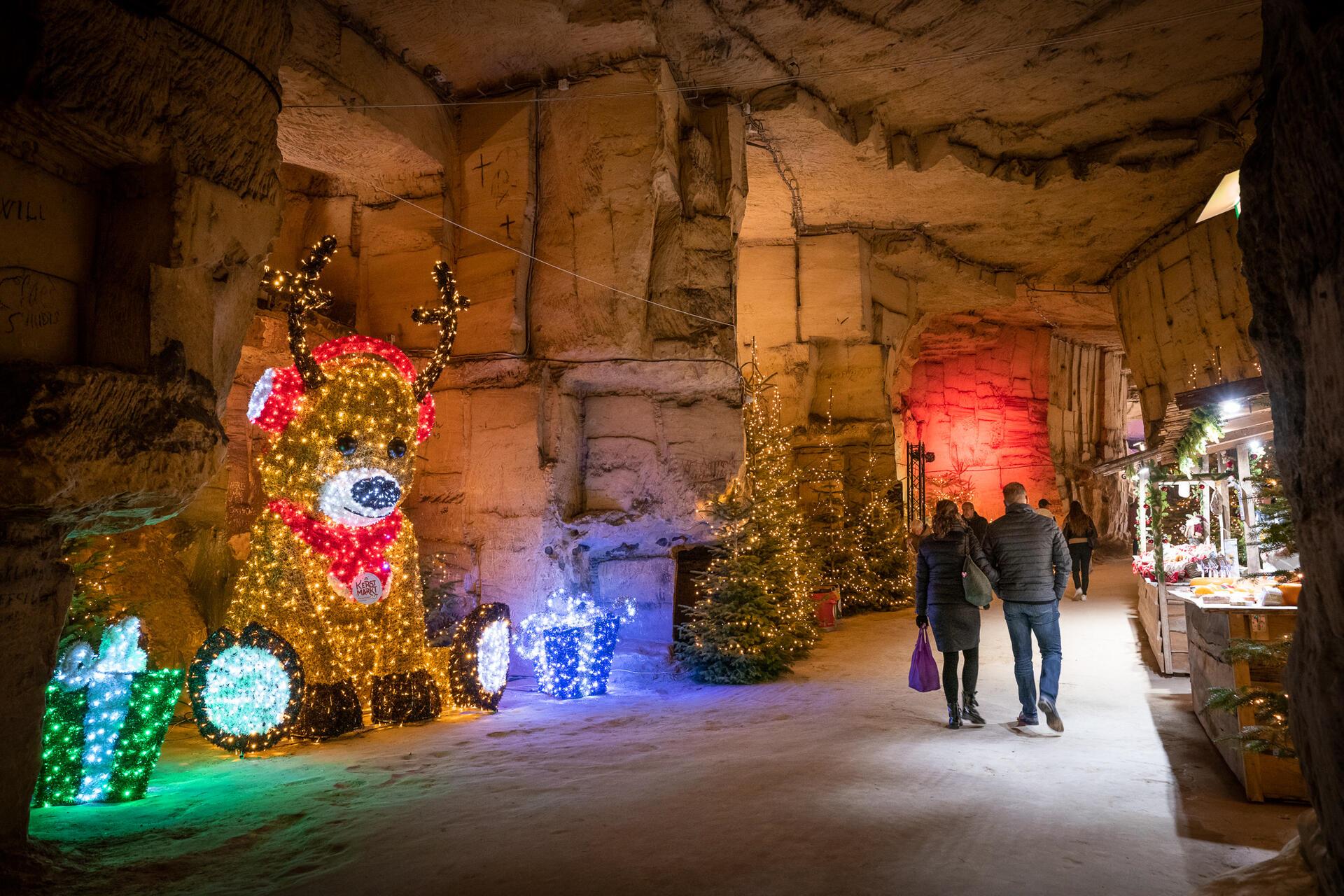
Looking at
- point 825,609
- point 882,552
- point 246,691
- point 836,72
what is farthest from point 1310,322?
point 882,552

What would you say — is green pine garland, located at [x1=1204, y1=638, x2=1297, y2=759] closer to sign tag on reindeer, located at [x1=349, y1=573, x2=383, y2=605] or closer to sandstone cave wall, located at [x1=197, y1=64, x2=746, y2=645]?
sign tag on reindeer, located at [x1=349, y1=573, x2=383, y2=605]

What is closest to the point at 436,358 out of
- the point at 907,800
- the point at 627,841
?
the point at 627,841

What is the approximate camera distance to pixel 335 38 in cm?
825

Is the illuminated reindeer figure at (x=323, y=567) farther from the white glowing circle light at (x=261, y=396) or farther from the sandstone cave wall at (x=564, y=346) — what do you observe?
the sandstone cave wall at (x=564, y=346)

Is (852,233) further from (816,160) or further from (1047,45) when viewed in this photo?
(1047,45)

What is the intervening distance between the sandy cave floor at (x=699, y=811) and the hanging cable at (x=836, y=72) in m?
6.70

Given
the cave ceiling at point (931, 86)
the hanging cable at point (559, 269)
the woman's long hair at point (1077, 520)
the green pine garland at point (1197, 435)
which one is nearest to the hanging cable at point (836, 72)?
the cave ceiling at point (931, 86)

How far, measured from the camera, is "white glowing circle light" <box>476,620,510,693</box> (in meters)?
7.18

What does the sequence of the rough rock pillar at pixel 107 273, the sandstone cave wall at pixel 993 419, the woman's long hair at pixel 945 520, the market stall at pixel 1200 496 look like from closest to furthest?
the rough rock pillar at pixel 107 273
the woman's long hair at pixel 945 520
the market stall at pixel 1200 496
the sandstone cave wall at pixel 993 419

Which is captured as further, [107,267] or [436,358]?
[436,358]

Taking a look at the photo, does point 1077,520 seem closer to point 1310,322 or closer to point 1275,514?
point 1275,514

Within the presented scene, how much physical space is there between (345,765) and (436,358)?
3348 millimetres

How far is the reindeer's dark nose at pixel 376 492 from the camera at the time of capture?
6.20 meters

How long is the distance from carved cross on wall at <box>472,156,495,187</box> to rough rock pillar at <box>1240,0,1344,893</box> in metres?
8.48
